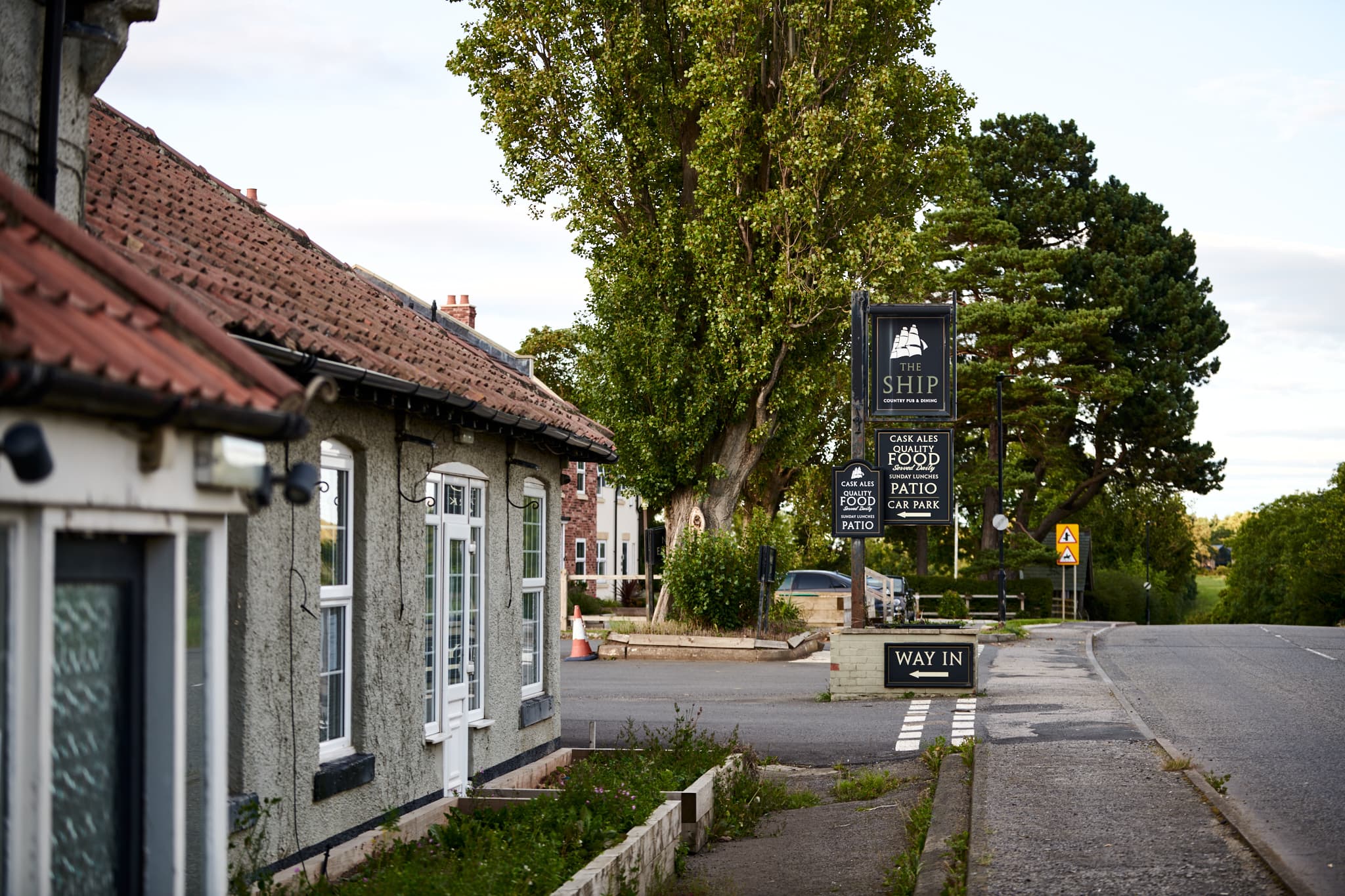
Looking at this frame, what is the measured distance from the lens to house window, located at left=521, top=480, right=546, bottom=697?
1347 centimetres

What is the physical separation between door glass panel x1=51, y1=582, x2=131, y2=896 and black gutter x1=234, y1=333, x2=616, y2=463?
2992 millimetres

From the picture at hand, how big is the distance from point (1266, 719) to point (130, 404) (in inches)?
625

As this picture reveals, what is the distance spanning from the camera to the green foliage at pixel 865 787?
13203mm

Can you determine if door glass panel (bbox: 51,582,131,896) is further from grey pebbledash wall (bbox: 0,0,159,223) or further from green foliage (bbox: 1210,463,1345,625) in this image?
green foliage (bbox: 1210,463,1345,625)

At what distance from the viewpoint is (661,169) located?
29438mm

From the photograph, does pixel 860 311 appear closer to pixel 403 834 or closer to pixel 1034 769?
pixel 1034 769

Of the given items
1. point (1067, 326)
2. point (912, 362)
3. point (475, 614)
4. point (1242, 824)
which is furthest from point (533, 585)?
point (1067, 326)

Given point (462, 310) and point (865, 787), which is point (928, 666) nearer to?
point (865, 787)

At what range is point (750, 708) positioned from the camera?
1998cm

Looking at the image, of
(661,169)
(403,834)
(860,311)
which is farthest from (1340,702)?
(661,169)

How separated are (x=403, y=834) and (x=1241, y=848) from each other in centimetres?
543

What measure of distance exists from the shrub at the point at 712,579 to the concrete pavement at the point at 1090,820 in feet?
39.5

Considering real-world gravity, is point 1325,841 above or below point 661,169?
below

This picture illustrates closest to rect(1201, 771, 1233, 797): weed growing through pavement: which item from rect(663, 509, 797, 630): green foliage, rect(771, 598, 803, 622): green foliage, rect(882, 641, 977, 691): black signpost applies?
rect(882, 641, 977, 691): black signpost
